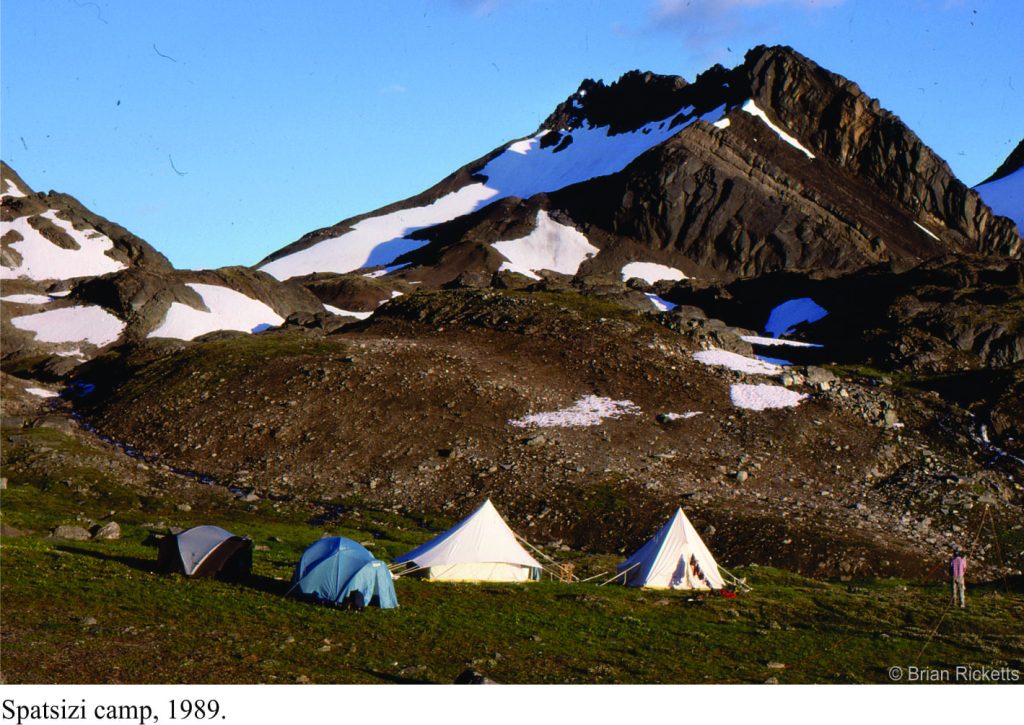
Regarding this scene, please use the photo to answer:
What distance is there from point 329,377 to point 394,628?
1983 inches

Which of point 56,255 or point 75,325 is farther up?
point 56,255

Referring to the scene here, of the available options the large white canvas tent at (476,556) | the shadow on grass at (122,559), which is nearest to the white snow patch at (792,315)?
the large white canvas tent at (476,556)

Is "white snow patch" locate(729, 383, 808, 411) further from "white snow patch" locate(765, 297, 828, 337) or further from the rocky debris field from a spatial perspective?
"white snow patch" locate(765, 297, 828, 337)

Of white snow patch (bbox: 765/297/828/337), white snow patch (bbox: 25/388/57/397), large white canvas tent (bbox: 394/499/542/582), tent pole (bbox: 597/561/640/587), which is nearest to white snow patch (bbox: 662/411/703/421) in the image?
tent pole (bbox: 597/561/640/587)

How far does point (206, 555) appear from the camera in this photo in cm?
3828

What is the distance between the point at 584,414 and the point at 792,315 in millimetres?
80590

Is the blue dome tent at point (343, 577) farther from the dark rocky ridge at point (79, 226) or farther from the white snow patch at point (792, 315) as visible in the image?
the dark rocky ridge at point (79, 226)

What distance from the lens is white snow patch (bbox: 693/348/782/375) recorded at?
84062 mm

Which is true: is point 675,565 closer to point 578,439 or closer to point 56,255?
point 578,439

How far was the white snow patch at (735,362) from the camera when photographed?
3310 inches

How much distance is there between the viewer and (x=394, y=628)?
106ft

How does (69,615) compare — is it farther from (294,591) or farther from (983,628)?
(983,628)

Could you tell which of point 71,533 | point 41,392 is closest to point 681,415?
point 71,533

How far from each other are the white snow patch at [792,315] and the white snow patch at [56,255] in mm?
101927
